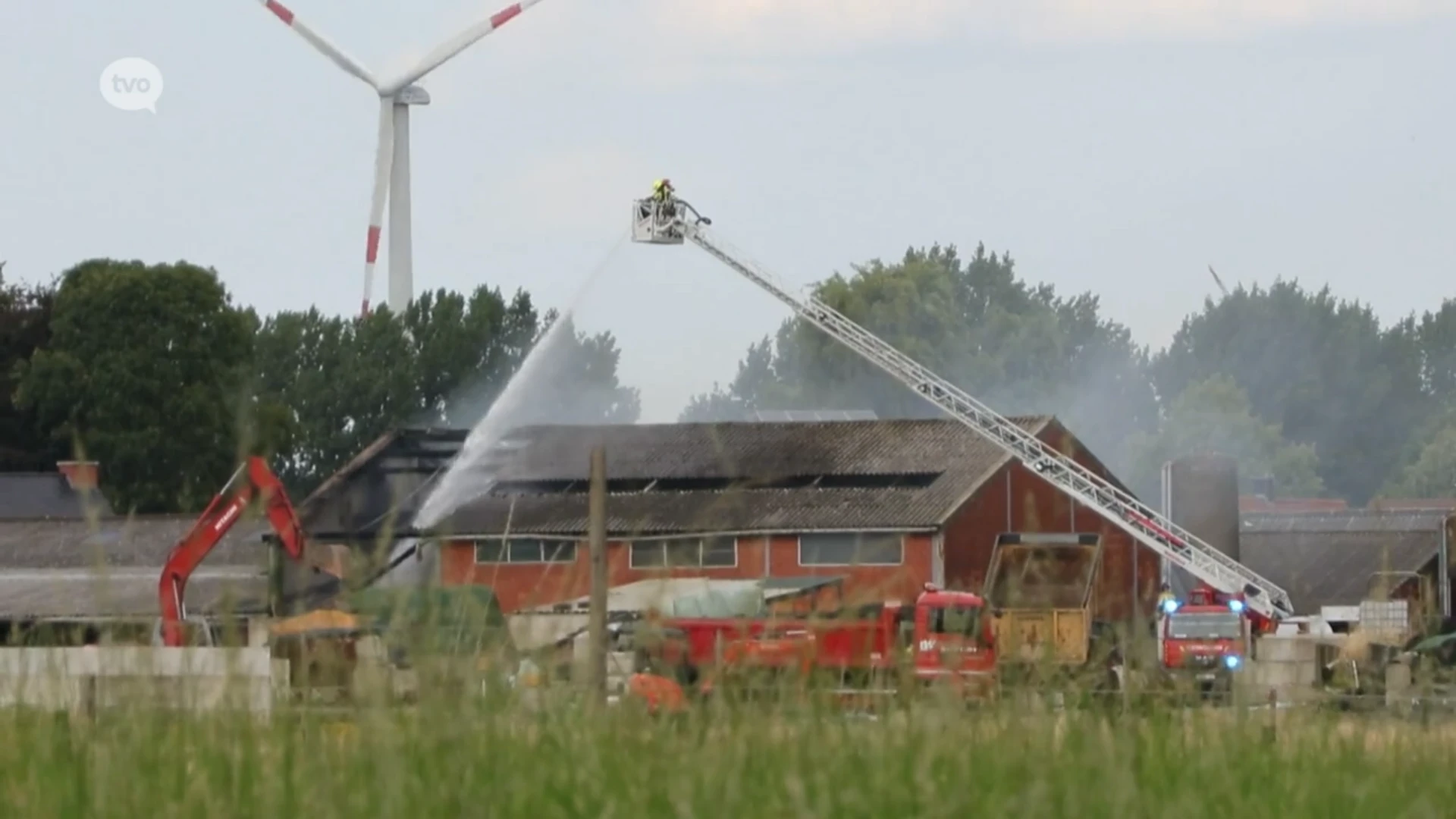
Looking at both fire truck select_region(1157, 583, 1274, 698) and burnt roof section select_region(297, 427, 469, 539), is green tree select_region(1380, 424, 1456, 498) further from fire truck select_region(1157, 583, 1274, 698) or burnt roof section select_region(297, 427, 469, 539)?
burnt roof section select_region(297, 427, 469, 539)

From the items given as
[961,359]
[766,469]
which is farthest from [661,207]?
[961,359]

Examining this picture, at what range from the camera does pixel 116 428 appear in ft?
259

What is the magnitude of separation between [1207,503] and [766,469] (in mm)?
11376

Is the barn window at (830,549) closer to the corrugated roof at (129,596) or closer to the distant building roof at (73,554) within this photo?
the distant building roof at (73,554)

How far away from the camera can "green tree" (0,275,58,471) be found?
8281 centimetres

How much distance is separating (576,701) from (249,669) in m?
1.12

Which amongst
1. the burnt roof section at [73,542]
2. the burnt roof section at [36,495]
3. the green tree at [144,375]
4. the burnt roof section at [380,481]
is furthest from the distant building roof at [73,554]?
the green tree at [144,375]

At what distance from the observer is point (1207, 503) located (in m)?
58.5

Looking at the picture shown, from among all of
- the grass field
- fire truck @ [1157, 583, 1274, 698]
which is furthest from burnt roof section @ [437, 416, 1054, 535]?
the grass field

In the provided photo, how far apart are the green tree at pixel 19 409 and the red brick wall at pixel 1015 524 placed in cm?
3817

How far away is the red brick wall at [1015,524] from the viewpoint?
5675 cm

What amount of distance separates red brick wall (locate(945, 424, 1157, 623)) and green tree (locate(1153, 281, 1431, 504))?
67.9m

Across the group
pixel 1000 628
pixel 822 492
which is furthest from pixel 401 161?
pixel 1000 628

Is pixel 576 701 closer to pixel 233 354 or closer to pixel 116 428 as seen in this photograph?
pixel 116 428
